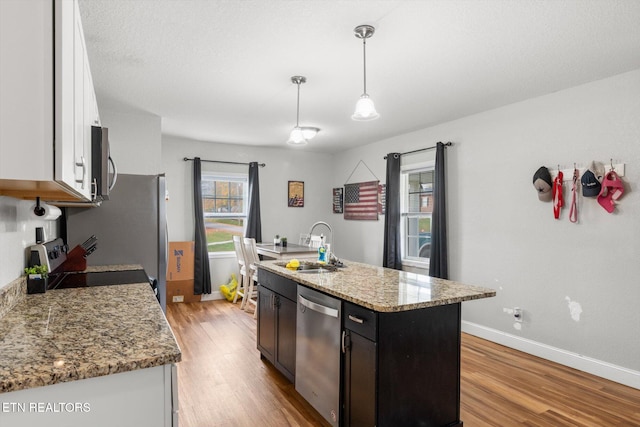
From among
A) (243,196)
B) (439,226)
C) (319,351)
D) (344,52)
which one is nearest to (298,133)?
(344,52)

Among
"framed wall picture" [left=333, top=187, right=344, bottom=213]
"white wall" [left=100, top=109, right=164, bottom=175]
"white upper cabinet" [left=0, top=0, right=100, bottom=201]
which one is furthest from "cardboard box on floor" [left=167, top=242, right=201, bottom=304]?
"white upper cabinet" [left=0, top=0, right=100, bottom=201]

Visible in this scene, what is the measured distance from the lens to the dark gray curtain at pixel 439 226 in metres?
4.26

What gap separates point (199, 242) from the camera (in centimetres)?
540

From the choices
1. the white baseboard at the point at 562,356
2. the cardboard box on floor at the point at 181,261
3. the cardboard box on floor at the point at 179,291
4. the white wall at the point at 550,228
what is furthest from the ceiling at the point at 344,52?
the cardboard box on floor at the point at 179,291

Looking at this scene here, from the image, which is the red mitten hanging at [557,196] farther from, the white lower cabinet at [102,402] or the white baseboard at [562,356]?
the white lower cabinet at [102,402]

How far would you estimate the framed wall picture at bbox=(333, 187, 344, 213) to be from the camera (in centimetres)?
644

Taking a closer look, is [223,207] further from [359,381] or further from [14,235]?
[359,381]

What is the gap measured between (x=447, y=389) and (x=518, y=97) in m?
2.81

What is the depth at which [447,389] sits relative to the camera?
2076 mm

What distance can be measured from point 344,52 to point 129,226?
7.39 feet

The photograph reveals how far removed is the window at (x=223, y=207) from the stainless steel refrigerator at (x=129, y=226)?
2.49 meters

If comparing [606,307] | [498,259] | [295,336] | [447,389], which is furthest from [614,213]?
[295,336]

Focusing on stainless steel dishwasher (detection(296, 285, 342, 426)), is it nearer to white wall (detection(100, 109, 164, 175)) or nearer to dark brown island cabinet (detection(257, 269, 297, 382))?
dark brown island cabinet (detection(257, 269, 297, 382))

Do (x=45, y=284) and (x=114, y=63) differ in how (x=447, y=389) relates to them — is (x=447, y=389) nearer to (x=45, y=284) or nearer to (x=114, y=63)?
(x=45, y=284)
